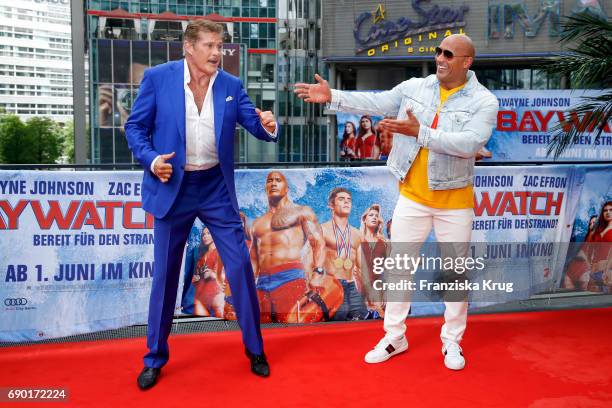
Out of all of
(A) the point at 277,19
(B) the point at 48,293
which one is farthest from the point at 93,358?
(A) the point at 277,19

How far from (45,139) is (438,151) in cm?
11079

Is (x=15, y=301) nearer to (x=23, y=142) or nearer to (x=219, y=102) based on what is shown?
(x=219, y=102)

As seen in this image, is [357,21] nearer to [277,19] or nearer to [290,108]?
[290,108]

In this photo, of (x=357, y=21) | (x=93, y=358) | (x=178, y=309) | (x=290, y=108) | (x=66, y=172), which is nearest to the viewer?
(x=93, y=358)

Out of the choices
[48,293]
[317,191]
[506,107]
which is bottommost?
[48,293]

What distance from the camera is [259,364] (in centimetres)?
420

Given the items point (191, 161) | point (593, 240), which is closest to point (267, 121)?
point (191, 161)

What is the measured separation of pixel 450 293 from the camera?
455cm

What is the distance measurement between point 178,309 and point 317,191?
1461mm

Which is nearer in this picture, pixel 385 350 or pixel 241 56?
pixel 385 350

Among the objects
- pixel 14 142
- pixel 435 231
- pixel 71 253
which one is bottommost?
pixel 71 253

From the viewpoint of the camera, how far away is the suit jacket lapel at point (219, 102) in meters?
4.00

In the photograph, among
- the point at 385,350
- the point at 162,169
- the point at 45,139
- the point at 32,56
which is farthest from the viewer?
the point at 32,56

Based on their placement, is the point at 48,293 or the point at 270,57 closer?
the point at 48,293
